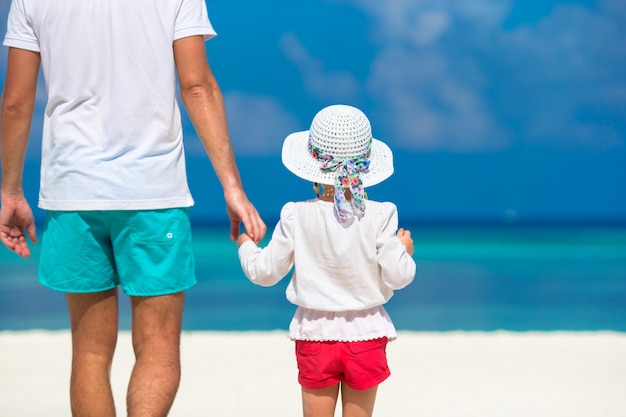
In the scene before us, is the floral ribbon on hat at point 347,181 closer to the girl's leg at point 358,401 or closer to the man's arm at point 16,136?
the girl's leg at point 358,401

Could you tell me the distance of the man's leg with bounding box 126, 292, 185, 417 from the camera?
2670mm

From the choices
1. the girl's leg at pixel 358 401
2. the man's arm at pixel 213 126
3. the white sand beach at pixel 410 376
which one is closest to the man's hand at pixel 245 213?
the man's arm at pixel 213 126

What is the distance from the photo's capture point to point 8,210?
9.48 ft

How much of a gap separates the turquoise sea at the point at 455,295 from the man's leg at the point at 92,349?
16.9 feet

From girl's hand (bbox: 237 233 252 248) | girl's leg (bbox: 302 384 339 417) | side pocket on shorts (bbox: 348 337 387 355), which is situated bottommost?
girl's leg (bbox: 302 384 339 417)

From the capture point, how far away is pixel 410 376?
16.3 ft

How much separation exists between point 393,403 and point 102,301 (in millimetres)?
1951

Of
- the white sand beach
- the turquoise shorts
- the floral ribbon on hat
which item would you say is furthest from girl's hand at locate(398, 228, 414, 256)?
the white sand beach

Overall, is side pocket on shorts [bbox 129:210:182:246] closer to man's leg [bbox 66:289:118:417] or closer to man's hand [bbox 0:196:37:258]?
man's leg [bbox 66:289:118:417]

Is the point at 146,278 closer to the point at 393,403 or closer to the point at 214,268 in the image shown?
the point at 393,403

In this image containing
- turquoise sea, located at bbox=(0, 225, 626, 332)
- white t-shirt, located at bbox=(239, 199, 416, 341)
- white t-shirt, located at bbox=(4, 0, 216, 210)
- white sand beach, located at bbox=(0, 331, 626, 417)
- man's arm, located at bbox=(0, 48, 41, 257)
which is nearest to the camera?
white t-shirt, located at bbox=(4, 0, 216, 210)

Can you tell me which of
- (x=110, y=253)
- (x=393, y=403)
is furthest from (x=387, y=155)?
(x=393, y=403)

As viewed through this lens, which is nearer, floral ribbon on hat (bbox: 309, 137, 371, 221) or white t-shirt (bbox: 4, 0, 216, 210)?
white t-shirt (bbox: 4, 0, 216, 210)

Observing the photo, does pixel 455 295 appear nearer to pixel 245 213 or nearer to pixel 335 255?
pixel 335 255
